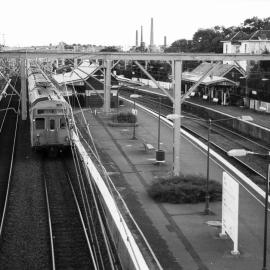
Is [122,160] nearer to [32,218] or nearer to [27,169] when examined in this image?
[27,169]

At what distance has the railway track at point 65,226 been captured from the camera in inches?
524

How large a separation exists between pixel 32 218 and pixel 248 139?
21.4m

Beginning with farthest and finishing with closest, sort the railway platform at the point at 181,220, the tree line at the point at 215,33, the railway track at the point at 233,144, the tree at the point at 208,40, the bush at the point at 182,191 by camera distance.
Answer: the tree line at the point at 215,33, the tree at the point at 208,40, the railway track at the point at 233,144, the bush at the point at 182,191, the railway platform at the point at 181,220

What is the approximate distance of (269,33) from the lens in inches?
2677

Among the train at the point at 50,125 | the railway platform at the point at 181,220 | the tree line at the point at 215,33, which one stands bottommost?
the railway platform at the point at 181,220

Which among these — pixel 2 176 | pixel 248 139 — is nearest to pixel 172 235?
pixel 2 176

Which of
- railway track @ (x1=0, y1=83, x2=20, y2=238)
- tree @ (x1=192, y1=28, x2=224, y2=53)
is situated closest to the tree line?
tree @ (x1=192, y1=28, x2=224, y2=53)

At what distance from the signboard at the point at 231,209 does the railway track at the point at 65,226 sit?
350cm

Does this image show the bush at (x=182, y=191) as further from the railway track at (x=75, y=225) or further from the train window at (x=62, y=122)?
the train window at (x=62, y=122)

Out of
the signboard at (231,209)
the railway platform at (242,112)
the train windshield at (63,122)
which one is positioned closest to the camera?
the signboard at (231,209)

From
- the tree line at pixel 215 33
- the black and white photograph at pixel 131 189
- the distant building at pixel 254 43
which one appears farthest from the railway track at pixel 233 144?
the tree line at pixel 215 33

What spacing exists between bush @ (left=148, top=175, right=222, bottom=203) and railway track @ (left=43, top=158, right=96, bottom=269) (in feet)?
9.04

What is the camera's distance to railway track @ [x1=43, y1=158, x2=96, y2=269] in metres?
13.3

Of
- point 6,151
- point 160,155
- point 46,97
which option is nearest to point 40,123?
point 46,97
